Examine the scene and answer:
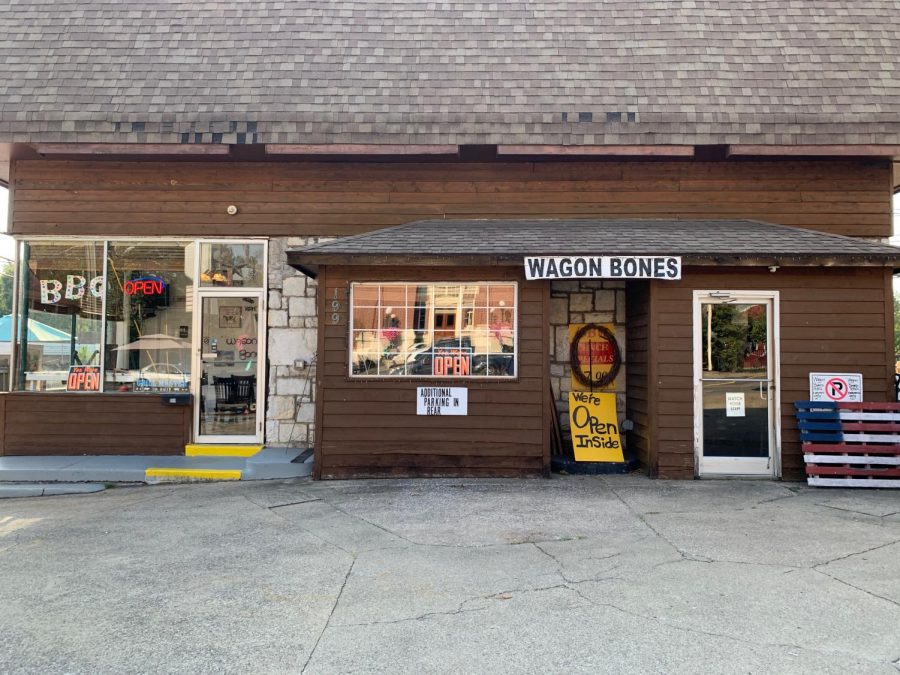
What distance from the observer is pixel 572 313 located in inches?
357

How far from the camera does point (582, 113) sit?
8781 millimetres

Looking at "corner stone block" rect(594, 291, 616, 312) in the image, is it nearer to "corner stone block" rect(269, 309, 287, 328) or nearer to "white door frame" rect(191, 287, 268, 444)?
→ "corner stone block" rect(269, 309, 287, 328)

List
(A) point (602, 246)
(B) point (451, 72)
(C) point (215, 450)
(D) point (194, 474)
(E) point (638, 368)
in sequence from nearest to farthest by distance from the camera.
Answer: (A) point (602, 246), (D) point (194, 474), (E) point (638, 368), (C) point (215, 450), (B) point (451, 72)

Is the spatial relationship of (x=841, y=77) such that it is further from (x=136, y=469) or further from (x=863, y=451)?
(x=136, y=469)

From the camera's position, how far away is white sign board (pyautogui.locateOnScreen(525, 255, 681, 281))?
7293 mm

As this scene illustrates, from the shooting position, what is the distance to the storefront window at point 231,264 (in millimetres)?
→ 9125

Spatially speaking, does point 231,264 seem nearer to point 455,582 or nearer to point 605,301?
point 605,301

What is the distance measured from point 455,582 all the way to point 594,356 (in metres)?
5.26

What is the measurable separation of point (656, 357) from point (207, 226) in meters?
6.59

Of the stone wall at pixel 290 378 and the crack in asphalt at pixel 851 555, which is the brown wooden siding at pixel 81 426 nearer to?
the stone wall at pixel 290 378

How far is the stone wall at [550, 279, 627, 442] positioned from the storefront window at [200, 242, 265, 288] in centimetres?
440

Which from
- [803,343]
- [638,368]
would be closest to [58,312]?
[638,368]

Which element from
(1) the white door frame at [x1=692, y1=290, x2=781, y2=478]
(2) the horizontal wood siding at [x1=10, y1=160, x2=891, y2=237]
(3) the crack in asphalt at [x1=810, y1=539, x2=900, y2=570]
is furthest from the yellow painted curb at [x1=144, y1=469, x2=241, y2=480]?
(3) the crack in asphalt at [x1=810, y1=539, x2=900, y2=570]

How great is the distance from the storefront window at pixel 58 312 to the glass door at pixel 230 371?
1580 mm
